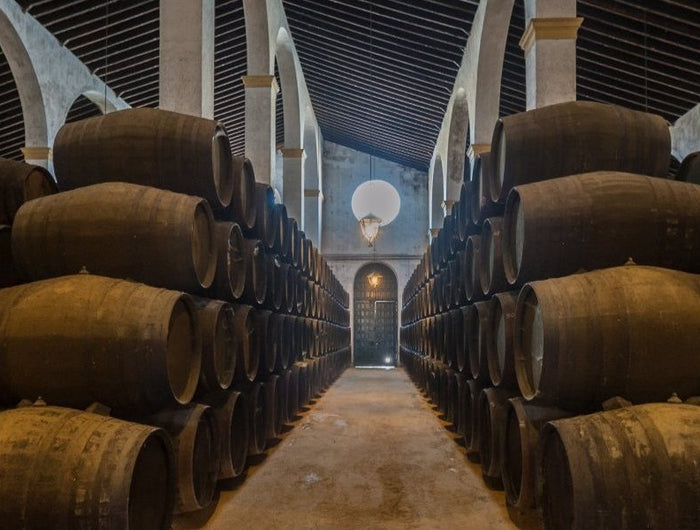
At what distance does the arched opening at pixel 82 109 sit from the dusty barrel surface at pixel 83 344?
43.6ft

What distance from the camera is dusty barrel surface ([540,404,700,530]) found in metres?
2.44

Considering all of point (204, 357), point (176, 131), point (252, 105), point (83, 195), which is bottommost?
point (204, 357)

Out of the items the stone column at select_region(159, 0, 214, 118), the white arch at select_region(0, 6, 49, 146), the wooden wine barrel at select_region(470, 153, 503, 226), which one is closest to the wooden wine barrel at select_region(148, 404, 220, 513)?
the wooden wine barrel at select_region(470, 153, 503, 226)

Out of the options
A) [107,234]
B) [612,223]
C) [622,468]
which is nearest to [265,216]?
[107,234]

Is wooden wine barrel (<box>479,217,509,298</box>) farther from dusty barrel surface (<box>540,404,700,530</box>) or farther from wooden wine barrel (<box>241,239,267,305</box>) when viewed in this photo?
wooden wine barrel (<box>241,239,267,305</box>)

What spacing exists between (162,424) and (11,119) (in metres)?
13.3

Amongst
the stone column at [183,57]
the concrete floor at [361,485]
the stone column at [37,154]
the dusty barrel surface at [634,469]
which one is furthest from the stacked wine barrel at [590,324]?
the stone column at [37,154]

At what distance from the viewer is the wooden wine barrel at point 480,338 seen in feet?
16.3

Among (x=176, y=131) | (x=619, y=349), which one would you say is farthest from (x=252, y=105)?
(x=619, y=349)

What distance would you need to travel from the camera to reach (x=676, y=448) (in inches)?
98.7

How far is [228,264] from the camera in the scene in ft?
15.7

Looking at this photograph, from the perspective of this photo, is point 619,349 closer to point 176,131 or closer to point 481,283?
point 481,283

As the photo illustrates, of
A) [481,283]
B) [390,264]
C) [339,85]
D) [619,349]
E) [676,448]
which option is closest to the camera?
[676,448]

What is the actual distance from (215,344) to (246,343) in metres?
0.96
